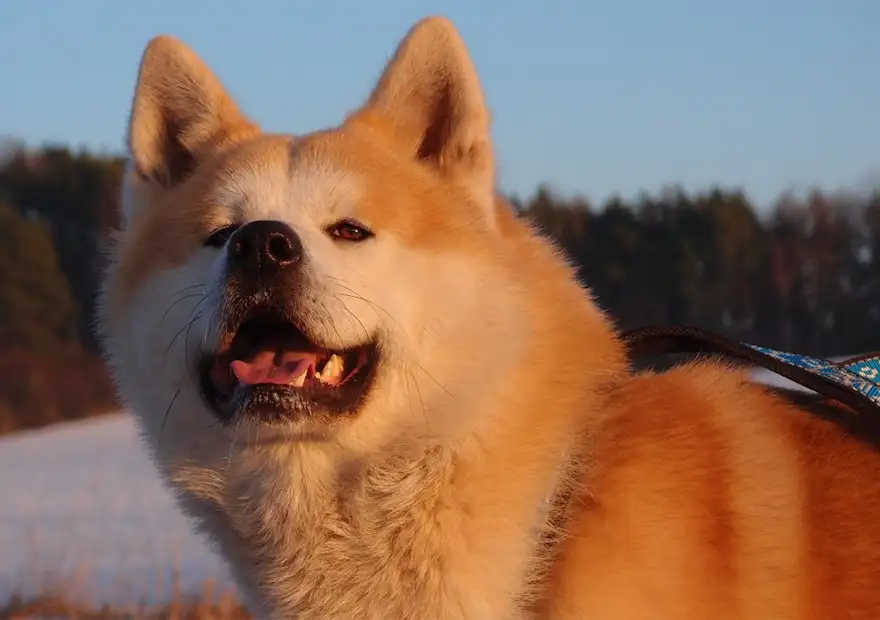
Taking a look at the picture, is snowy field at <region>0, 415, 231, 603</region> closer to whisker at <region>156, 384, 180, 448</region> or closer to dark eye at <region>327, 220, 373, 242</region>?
whisker at <region>156, 384, 180, 448</region>

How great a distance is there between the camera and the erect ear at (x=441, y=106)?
310 cm

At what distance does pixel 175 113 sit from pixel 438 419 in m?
1.49

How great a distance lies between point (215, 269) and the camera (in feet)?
9.05

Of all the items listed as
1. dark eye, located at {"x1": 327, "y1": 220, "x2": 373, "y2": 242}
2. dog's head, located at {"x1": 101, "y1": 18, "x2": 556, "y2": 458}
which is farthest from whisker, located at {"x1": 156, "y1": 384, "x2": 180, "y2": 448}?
dark eye, located at {"x1": 327, "y1": 220, "x2": 373, "y2": 242}

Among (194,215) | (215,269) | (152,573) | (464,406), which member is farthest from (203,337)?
(152,573)

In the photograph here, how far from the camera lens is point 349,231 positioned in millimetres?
2861

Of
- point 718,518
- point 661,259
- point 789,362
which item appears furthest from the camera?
point 661,259

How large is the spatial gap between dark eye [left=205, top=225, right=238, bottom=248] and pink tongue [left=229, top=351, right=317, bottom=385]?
0.35 meters

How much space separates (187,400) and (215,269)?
37 cm

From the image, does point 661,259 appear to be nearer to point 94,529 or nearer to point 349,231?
point 94,529

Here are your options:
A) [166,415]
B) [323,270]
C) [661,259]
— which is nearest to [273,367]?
[323,270]

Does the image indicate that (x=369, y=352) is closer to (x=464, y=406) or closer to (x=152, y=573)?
(x=464, y=406)

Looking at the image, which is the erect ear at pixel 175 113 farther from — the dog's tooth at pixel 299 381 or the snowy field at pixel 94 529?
the dog's tooth at pixel 299 381

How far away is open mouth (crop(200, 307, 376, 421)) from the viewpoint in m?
2.62
